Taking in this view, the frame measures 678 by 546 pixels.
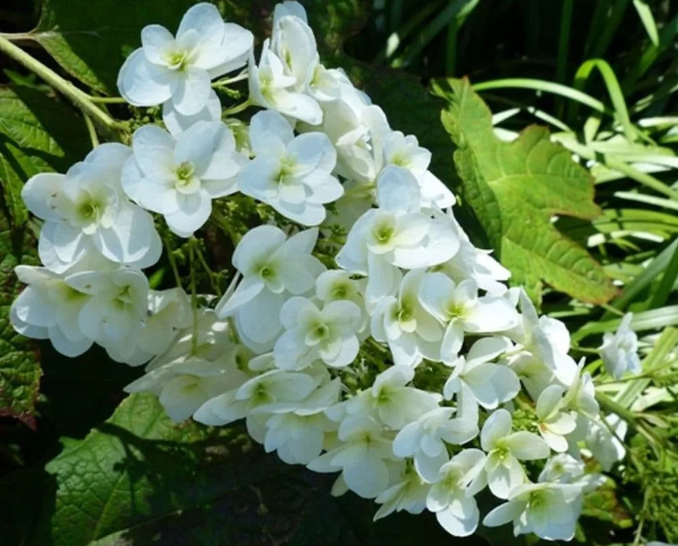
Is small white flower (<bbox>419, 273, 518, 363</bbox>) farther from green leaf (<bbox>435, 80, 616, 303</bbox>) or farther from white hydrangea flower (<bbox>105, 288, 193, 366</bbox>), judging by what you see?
green leaf (<bbox>435, 80, 616, 303</bbox>)

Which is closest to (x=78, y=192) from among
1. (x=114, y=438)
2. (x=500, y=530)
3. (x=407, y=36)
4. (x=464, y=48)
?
(x=114, y=438)

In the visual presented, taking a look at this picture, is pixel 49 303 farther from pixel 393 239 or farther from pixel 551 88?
pixel 551 88

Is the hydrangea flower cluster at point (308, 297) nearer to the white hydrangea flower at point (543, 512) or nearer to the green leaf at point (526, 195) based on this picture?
the white hydrangea flower at point (543, 512)

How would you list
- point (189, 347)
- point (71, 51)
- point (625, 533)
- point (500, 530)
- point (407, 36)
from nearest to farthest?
point (189, 347)
point (71, 51)
point (500, 530)
point (625, 533)
point (407, 36)

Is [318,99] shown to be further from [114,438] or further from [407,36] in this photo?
[407,36]

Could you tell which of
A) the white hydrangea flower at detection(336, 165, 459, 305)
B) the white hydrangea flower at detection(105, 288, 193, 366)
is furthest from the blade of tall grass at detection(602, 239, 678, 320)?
the white hydrangea flower at detection(105, 288, 193, 366)

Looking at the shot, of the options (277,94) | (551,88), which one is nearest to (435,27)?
(551,88)
